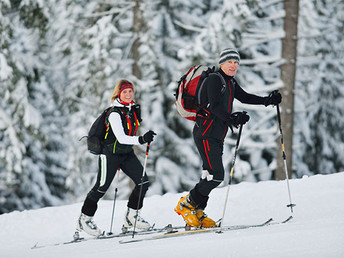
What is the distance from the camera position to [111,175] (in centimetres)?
655

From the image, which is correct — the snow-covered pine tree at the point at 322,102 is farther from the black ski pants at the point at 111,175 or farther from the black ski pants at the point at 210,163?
the black ski pants at the point at 210,163

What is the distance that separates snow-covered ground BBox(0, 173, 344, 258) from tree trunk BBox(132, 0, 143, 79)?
6.45m

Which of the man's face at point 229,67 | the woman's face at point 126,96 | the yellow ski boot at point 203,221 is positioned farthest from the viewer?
the woman's face at point 126,96

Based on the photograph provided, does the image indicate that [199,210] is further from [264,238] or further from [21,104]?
[21,104]

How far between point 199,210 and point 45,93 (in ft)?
53.6

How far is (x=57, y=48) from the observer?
16.7 metres

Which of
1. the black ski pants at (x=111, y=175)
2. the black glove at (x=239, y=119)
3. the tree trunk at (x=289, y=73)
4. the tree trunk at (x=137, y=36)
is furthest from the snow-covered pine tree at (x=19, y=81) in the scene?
the black glove at (x=239, y=119)

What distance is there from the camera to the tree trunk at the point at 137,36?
14.4 metres

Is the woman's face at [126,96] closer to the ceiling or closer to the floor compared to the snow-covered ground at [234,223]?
closer to the ceiling

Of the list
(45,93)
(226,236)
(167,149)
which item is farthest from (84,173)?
(226,236)

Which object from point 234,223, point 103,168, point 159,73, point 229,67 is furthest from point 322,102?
point 103,168

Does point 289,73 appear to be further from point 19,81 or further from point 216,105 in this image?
point 19,81

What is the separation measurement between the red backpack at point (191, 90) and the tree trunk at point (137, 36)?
29.0 ft

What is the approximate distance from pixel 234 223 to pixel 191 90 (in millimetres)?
1904
